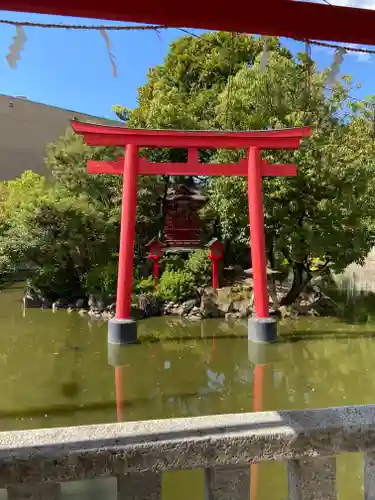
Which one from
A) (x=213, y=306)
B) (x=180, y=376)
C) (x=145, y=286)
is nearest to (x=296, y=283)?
(x=213, y=306)

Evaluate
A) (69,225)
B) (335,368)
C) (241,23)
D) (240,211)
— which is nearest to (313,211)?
(240,211)

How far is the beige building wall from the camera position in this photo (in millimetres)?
21547

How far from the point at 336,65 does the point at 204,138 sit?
20.6ft

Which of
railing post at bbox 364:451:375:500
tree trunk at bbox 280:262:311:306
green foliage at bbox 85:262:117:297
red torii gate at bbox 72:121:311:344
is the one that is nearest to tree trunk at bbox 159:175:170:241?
green foliage at bbox 85:262:117:297

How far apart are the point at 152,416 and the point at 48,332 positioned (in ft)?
15.9

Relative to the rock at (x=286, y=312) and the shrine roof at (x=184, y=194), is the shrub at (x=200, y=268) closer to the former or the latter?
the shrine roof at (x=184, y=194)

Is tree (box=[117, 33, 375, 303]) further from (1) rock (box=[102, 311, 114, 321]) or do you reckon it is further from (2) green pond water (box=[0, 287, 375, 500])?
(1) rock (box=[102, 311, 114, 321])

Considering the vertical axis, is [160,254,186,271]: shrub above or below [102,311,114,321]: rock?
above

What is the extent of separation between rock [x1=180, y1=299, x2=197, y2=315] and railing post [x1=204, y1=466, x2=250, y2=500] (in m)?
9.52

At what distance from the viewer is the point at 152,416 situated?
16.1 ft

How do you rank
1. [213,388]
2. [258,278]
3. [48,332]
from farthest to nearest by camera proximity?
[48,332]
[258,278]
[213,388]

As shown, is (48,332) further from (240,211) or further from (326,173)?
(326,173)

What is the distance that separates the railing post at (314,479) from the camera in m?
1.50

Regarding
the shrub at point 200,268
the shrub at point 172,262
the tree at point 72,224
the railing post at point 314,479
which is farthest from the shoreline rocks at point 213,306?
the railing post at point 314,479
